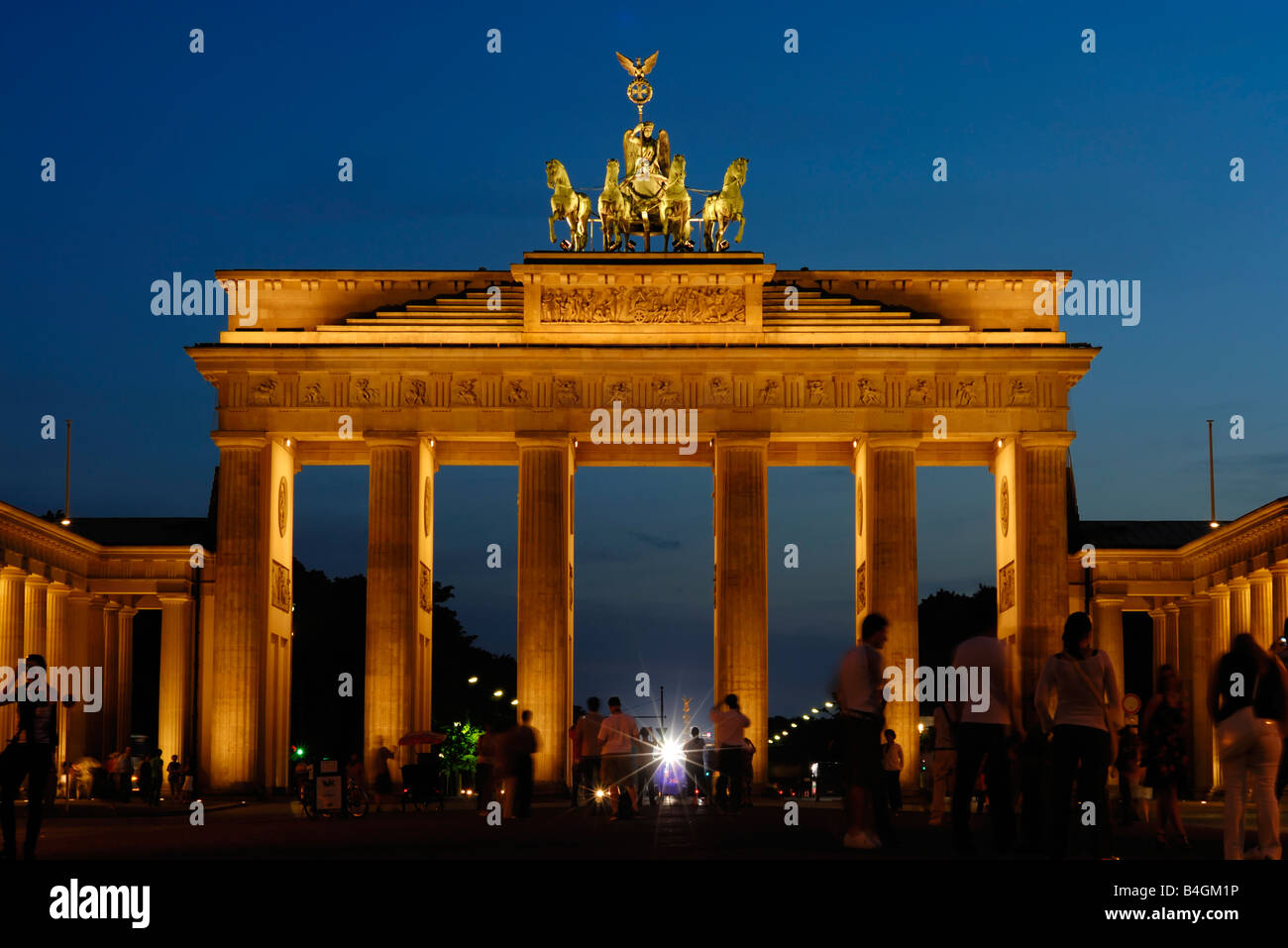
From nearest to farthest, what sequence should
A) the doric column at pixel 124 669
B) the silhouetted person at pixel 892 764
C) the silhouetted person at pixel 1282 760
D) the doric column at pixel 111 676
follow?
the silhouetted person at pixel 1282 760, the silhouetted person at pixel 892 764, the doric column at pixel 111 676, the doric column at pixel 124 669

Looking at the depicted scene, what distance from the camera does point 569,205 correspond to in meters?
60.6

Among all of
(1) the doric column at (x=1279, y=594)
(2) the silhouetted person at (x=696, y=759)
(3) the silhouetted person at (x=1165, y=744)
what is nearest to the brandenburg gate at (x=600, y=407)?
(1) the doric column at (x=1279, y=594)

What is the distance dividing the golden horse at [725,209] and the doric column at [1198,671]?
2252 cm

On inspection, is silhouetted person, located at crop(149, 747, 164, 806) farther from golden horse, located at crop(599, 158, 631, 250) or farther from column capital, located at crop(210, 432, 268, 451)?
golden horse, located at crop(599, 158, 631, 250)

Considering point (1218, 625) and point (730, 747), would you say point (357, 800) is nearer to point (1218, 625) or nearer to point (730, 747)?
point (730, 747)

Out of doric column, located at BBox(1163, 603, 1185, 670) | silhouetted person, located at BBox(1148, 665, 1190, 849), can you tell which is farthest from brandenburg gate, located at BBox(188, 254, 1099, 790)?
silhouetted person, located at BBox(1148, 665, 1190, 849)

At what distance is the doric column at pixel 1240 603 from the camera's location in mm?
59594

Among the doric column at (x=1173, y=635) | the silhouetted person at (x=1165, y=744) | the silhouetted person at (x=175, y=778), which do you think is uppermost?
the doric column at (x=1173, y=635)

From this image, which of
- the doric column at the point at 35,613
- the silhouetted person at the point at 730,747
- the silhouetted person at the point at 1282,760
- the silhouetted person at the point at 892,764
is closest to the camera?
the silhouetted person at the point at 1282,760

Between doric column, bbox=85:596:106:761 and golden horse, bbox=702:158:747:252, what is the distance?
27.1 m

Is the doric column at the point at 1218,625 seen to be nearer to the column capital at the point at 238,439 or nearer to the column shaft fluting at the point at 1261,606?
the column shaft fluting at the point at 1261,606

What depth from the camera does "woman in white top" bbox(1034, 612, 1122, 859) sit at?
1762 centimetres
